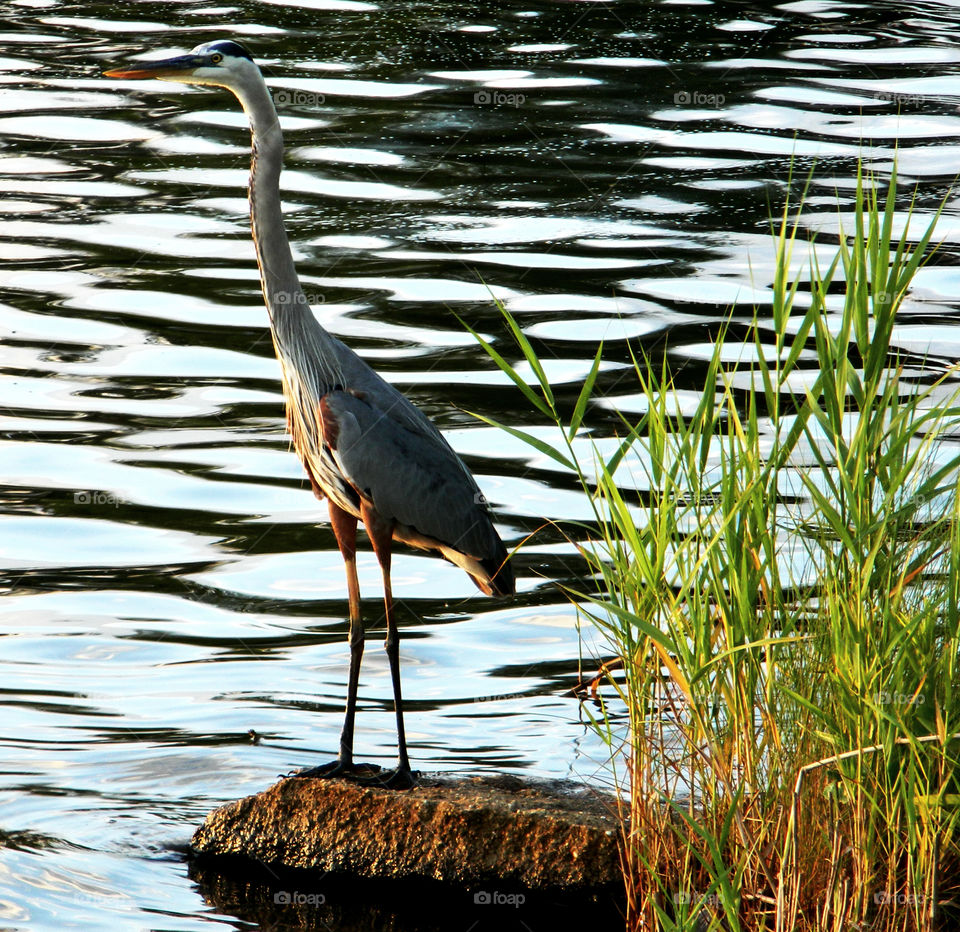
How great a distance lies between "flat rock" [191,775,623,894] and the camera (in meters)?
5.12

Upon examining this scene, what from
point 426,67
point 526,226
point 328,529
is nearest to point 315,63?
point 426,67

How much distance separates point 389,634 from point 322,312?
5804 mm

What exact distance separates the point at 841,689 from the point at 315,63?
44.7 feet

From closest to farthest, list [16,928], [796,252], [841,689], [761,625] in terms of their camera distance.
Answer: [841,689] → [761,625] → [16,928] → [796,252]

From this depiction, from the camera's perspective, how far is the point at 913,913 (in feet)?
14.2

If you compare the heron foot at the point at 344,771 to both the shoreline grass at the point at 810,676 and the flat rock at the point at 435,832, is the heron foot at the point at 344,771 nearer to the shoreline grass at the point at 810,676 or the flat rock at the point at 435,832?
the flat rock at the point at 435,832

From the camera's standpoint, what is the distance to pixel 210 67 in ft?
19.5

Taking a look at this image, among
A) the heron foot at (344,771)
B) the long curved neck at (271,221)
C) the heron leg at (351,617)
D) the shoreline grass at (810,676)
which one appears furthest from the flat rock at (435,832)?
the long curved neck at (271,221)

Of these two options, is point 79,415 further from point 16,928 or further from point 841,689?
point 841,689

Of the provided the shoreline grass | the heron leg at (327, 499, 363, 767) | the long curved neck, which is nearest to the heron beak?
the long curved neck

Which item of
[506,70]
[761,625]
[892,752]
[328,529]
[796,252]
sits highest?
[506,70]

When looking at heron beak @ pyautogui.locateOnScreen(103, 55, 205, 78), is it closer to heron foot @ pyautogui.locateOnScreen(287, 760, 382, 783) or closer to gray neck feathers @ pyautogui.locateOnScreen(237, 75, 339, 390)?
gray neck feathers @ pyautogui.locateOnScreen(237, 75, 339, 390)

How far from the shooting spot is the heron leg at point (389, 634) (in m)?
5.52

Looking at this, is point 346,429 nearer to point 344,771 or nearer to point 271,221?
point 271,221
